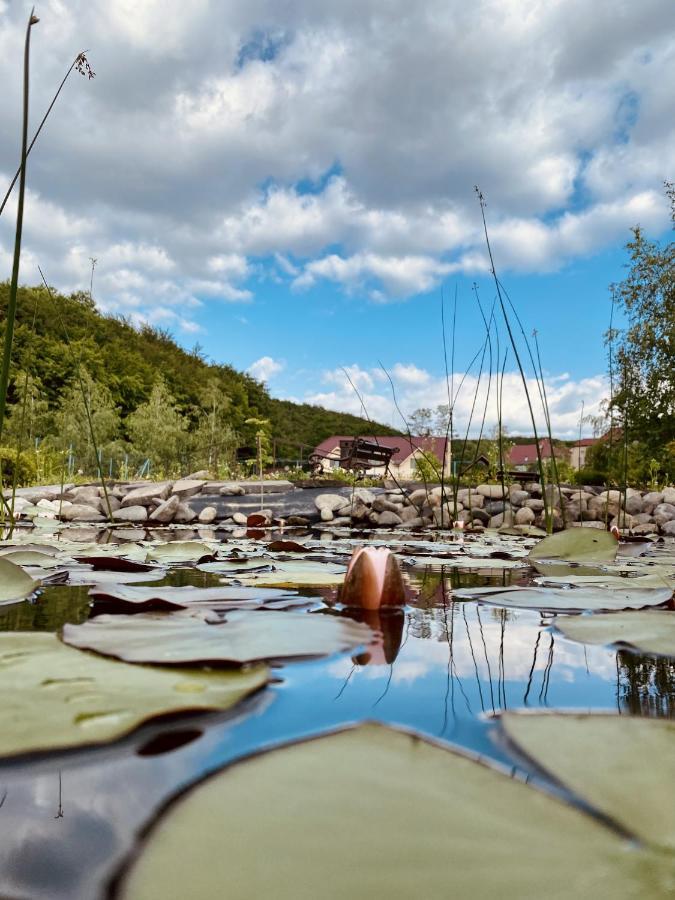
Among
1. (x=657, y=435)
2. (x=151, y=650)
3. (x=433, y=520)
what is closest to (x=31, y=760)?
(x=151, y=650)

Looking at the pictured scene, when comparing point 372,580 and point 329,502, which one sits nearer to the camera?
point 372,580

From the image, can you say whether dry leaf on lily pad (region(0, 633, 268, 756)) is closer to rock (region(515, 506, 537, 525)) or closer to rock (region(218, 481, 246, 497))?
rock (region(515, 506, 537, 525))

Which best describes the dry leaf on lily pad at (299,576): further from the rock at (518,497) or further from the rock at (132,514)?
the rock at (518,497)

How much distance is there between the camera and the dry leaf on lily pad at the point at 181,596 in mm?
836

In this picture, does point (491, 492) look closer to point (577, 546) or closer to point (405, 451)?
point (577, 546)

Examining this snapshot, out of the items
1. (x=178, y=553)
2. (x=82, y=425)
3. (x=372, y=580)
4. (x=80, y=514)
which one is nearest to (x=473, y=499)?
(x=80, y=514)

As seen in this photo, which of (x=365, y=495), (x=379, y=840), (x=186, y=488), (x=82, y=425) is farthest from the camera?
(x=82, y=425)

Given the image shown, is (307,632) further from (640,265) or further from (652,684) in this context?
(640,265)

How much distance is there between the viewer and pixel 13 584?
3.19 ft

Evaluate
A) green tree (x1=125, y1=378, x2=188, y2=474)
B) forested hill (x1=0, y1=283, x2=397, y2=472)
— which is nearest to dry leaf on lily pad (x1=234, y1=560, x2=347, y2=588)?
forested hill (x1=0, y1=283, x2=397, y2=472)

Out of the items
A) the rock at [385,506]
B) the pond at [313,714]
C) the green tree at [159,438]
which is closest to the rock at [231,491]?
the rock at [385,506]

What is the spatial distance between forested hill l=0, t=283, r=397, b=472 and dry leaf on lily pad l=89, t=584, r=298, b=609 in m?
6.55

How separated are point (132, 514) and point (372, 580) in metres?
4.32

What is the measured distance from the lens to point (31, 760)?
0.34 metres
